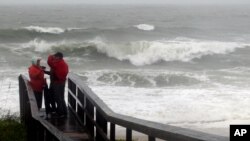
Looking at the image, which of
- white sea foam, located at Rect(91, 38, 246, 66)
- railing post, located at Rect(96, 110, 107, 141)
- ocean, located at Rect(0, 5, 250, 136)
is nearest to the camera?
railing post, located at Rect(96, 110, 107, 141)

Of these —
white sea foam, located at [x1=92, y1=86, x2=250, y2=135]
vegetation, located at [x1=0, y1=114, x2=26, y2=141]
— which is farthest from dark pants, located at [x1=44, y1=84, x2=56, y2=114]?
white sea foam, located at [x1=92, y1=86, x2=250, y2=135]

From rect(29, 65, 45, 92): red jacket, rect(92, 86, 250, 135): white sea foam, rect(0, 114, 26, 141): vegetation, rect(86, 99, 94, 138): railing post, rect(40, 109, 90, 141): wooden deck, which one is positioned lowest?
rect(92, 86, 250, 135): white sea foam

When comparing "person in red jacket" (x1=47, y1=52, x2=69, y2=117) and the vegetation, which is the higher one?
"person in red jacket" (x1=47, y1=52, x2=69, y2=117)

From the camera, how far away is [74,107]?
812 cm

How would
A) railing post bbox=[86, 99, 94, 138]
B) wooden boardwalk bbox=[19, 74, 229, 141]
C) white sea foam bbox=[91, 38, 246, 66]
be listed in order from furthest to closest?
white sea foam bbox=[91, 38, 246, 66]
railing post bbox=[86, 99, 94, 138]
wooden boardwalk bbox=[19, 74, 229, 141]

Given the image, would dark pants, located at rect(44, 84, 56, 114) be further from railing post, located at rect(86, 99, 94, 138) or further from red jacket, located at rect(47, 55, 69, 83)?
railing post, located at rect(86, 99, 94, 138)

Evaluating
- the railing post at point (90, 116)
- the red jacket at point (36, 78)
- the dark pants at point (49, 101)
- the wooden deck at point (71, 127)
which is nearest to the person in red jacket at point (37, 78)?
the red jacket at point (36, 78)

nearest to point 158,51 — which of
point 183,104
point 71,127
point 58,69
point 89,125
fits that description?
point 183,104

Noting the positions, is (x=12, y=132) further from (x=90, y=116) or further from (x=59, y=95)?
(x=90, y=116)

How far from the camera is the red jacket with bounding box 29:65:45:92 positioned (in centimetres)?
820

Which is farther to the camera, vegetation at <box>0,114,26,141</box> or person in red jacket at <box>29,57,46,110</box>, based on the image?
Answer: person in red jacket at <box>29,57,46,110</box>

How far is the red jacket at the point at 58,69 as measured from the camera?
25.8ft

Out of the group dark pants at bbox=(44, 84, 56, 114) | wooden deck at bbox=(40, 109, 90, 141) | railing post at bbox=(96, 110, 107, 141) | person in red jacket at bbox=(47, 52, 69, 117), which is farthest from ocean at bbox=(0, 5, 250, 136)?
railing post at bbox=(96, 110, 107, 141)

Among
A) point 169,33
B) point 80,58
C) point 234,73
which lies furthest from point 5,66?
point 169,33
